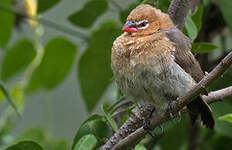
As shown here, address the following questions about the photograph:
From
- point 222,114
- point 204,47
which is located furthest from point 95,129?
point 222,114

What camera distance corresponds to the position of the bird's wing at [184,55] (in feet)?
7.31

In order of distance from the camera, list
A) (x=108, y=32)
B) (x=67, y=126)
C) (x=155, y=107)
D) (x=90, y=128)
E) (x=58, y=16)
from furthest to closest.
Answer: (x=67, y=126)
(x=58, y=16)
(x=108, y=32)
(x=155, y=107)
(x=90, y=128)

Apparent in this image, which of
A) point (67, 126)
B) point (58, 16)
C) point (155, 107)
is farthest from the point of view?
point (67, 126)

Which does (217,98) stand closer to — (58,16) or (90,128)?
(90,128)

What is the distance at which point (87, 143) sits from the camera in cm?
208

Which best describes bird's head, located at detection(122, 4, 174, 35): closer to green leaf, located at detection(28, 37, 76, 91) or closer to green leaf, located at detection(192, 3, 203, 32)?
green leaf, located at detection(192, 3, 203, 32)

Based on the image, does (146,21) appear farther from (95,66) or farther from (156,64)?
(95,66)

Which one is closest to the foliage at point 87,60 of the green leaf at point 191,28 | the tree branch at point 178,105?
the green leaf at point 191,28

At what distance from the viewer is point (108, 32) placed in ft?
9.03

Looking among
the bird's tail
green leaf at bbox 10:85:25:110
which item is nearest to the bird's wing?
the bird's tail

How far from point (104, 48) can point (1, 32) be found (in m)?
0.63


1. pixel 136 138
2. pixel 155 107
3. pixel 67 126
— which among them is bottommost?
pixel 67 126

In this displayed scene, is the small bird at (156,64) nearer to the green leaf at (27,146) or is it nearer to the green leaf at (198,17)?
the green leaf at (198,17)

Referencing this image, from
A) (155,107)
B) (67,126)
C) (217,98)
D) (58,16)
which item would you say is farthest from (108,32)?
(67,126)
